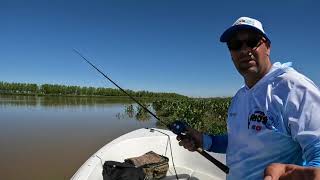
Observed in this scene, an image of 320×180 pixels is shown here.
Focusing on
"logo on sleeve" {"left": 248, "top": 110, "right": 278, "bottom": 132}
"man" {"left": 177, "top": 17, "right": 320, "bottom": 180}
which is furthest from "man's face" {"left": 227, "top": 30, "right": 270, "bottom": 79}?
"logo on sleeve" {"left": 248, "top": 110, "right": 278, "bottom": 132}

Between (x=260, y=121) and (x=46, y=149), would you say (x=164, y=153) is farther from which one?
(x=46, y=149)

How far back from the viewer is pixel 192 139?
8.67ft

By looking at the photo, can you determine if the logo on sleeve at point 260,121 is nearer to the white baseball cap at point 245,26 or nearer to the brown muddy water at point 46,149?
the white baseball cap at point 245,26

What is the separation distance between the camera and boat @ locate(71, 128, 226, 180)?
5348 millimetres

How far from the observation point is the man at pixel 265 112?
57.9 inches

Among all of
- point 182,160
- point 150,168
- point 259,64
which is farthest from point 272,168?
point 182,160

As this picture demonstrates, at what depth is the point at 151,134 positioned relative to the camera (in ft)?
20.1

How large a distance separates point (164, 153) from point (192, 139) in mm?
3438

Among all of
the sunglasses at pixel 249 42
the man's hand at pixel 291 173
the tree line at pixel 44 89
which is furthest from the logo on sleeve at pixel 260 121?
the tree line at pixel 44 89

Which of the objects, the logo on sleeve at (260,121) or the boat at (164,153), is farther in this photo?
the boat at (164,153)

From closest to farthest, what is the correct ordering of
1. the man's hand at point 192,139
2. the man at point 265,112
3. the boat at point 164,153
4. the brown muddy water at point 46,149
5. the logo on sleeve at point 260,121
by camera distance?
the man at point 265,112
the logo on sleeve at point 260,121
the man's hand at point 192,139
the boat at point 164,153
the brown muddy water at point 46,149

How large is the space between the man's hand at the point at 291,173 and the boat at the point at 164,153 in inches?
159

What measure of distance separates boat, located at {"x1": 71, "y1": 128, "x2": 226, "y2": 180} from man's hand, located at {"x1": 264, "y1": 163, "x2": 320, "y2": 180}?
4.04 m

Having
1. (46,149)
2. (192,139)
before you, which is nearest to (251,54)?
(192,139)
